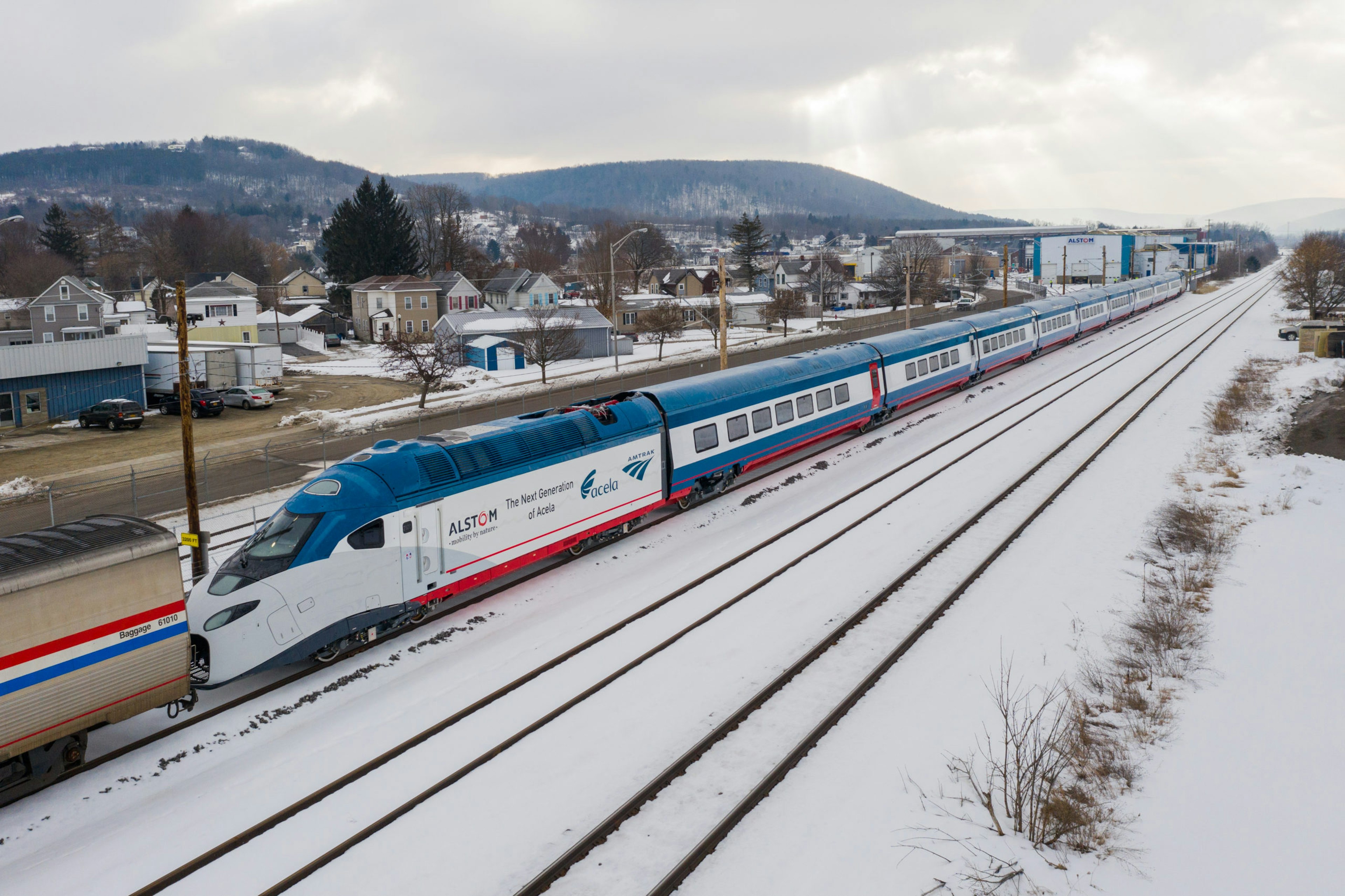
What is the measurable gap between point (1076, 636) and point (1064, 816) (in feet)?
20.5

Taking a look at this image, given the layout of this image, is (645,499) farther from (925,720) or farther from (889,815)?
(889,815)

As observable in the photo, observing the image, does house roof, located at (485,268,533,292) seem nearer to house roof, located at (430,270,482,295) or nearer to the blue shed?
house roof, located at (430,270,482,295)

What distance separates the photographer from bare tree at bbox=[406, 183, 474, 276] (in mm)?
123250

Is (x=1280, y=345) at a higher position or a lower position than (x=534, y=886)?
higher

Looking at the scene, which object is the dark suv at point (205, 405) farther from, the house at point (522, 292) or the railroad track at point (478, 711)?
the house at point (522, 292)

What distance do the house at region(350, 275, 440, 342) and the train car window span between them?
7453 cm

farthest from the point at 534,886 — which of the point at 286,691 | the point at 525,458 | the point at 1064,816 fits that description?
the point at 525,458

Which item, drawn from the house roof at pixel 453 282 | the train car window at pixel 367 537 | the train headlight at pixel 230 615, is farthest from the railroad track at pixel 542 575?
the house roof at pixel 453 282

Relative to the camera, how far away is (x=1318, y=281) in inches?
2815

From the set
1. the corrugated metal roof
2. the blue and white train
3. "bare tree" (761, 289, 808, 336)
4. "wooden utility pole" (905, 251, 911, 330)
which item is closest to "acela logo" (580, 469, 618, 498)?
the blue and white train

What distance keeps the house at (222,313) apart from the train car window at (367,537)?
69151mm

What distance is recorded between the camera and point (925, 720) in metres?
13.8

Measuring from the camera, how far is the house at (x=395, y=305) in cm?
8844

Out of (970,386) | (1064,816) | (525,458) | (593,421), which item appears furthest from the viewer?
(970,386)
